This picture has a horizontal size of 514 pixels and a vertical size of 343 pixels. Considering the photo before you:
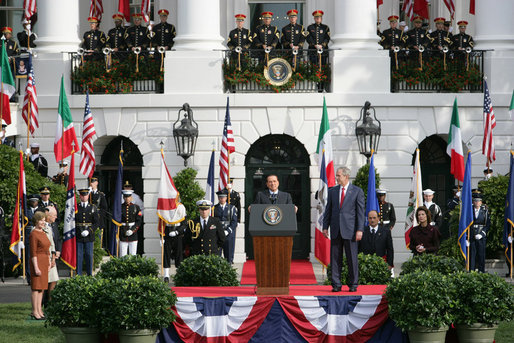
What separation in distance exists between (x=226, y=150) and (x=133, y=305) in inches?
497

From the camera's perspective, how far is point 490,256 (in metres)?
25.5

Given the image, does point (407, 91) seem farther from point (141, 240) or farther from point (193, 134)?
point (141, 240)

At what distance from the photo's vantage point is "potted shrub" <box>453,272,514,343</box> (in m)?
14.3

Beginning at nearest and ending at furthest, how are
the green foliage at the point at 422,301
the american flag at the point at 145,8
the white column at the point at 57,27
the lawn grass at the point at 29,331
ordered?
the green foliage at the point at 422,301, the lawn grass at the point at 29,331, the white column at the point at 57,27, the american flag at the point at 145,8

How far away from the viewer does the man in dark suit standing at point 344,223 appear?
16.0m

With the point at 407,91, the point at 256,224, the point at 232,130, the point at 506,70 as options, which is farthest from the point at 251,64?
the point at 256,224

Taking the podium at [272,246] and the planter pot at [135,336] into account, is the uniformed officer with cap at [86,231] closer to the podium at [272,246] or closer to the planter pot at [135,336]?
the podium at [272,246]

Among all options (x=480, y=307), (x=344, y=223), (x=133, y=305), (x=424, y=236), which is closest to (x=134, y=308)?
(x=133, y=305)

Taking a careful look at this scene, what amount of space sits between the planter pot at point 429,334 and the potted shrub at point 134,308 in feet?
10.6

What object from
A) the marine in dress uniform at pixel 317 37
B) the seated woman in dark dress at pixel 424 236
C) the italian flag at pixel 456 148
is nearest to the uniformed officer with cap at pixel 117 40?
the marine in dress uniform at pixel 317 37

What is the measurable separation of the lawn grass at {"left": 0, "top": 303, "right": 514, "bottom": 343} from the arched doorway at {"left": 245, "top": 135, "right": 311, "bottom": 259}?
1077 centimetres

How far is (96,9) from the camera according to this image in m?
31.4

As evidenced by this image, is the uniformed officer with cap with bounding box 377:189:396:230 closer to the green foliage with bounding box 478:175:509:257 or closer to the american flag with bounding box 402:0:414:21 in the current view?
the green foliage with bounding box 478:175:509:257

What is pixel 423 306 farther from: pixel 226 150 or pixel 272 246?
pixel 226 150
